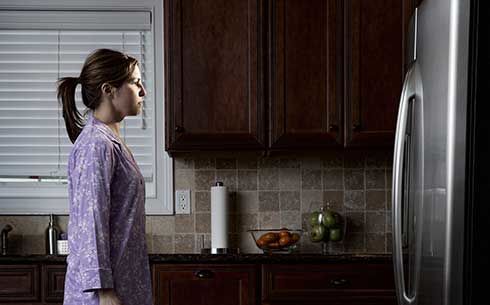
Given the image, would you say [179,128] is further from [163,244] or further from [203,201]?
[163,244]

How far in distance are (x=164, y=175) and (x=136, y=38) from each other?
0.73 m

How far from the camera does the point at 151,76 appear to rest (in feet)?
13.9

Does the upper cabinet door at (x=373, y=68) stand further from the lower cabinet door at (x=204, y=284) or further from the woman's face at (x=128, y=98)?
the woman's face at (x=128, y=98)

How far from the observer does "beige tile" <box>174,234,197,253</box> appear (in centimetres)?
416

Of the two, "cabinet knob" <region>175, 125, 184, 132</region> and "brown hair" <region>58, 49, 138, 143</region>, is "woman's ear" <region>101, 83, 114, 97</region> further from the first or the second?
"cabinet knob" <region>175, 125, 184, 132</region>

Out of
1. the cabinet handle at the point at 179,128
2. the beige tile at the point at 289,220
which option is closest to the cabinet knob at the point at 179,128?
the cabinet handle at the point at 179,128

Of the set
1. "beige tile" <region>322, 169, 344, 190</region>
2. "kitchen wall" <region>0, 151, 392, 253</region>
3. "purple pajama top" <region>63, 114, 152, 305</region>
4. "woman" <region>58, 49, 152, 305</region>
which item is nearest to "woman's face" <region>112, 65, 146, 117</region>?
"woman" <region>58, 49, 152, 305</region>

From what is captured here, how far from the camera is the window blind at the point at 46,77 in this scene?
4.20 m

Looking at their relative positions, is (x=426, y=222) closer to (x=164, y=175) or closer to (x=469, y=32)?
(x=469, y=32)

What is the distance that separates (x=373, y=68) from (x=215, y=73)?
75 cm

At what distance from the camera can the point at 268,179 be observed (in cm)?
420

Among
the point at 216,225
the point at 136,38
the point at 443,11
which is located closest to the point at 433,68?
the point at 443,11

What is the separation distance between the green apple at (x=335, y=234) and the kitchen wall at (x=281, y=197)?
0.52ft

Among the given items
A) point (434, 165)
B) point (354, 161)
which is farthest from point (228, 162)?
point (434, 165)
